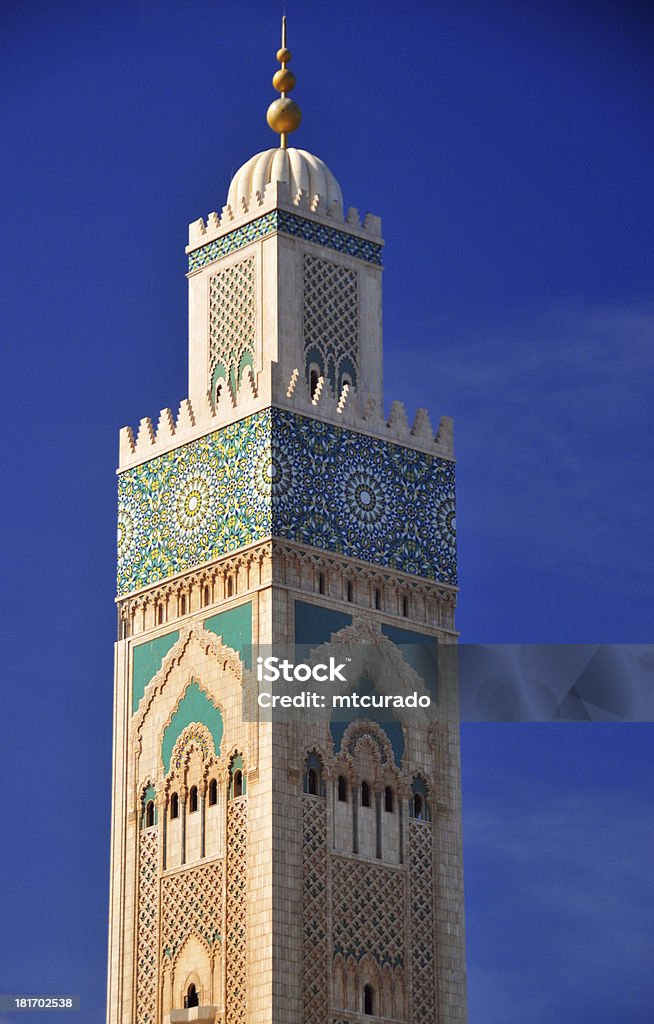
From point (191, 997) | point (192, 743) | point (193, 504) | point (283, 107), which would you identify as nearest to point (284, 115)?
point (283, 107)

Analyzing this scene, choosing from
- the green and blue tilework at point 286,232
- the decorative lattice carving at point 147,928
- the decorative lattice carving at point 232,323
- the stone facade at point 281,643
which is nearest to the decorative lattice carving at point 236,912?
the stone facade at point 281,643

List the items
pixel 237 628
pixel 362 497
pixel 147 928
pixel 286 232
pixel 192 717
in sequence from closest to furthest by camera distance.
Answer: pixel 237 628, pixel 147 928, pixel 192 717, pixel 362 497, pixel 286 232

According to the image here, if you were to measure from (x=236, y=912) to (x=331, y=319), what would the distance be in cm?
717

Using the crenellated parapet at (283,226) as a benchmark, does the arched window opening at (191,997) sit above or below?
below

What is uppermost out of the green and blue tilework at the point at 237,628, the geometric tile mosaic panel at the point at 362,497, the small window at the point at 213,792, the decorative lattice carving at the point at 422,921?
the geometric tile mosaic panel at the point at 362,497

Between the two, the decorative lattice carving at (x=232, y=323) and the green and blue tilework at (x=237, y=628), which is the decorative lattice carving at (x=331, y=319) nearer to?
the decorative lattice carving at (x=232, y=323)

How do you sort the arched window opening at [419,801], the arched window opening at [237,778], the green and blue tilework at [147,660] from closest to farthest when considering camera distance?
1. the arched window opening at [237,778]
2. the arched window opening at [419,801]
3. the green and blue tilework at [147,660]

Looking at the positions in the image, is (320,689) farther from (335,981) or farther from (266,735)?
(335,981)

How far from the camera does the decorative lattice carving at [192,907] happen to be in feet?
96.7

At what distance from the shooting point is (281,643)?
29828 millimetres

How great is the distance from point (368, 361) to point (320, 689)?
14.6 feet

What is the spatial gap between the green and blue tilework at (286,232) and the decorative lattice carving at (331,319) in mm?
259

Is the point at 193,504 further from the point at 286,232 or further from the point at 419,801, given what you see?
the point at 419,801

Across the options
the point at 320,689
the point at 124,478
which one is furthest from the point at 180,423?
the point at 320,689
